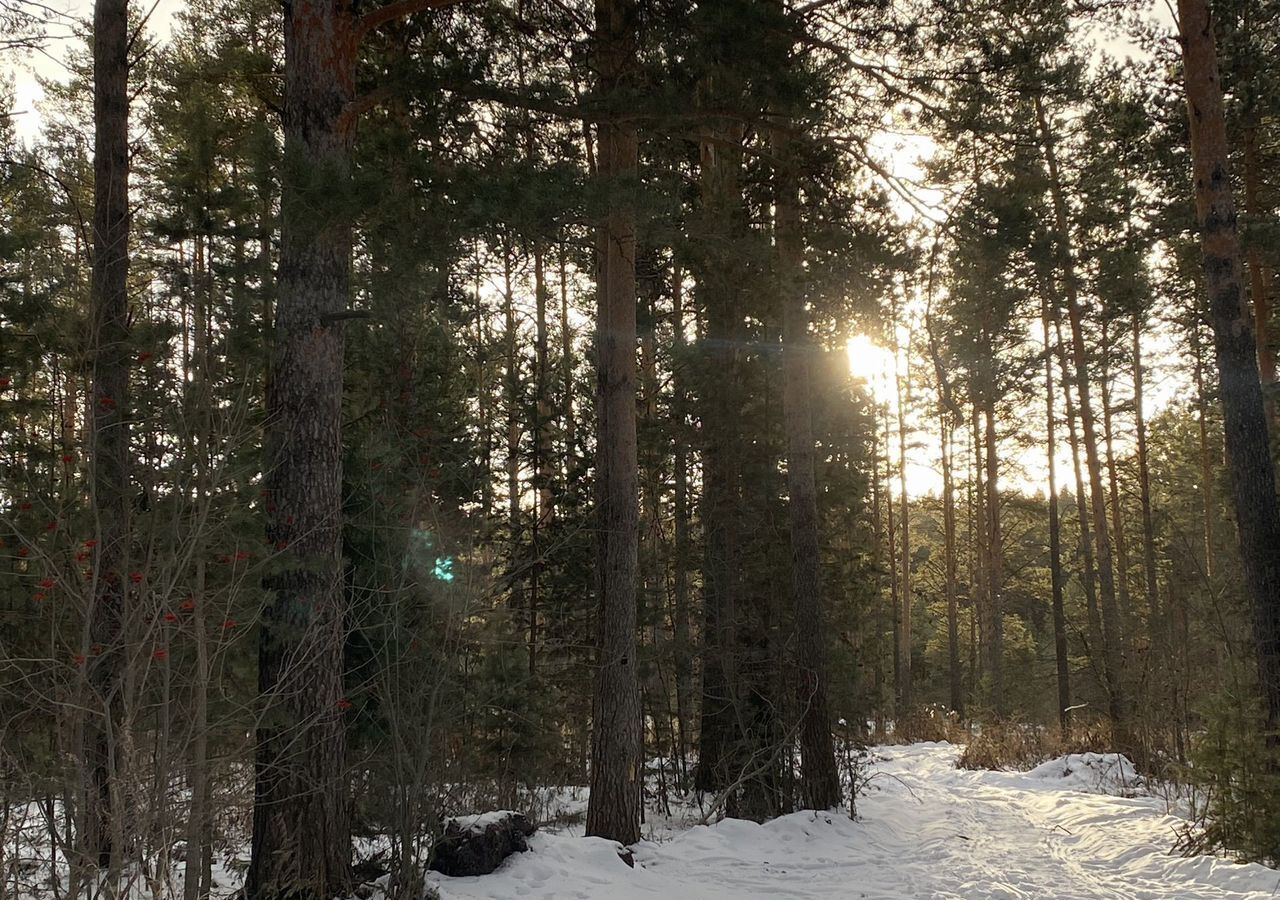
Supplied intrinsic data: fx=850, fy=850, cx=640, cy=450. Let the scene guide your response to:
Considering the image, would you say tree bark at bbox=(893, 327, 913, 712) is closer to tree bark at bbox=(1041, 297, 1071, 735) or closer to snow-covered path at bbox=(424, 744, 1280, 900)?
tree bark at bbox=(1041, 297, 1071, 735)

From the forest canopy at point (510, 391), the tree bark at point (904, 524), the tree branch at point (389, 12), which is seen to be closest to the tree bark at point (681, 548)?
the forest canopy at point (510, 391)

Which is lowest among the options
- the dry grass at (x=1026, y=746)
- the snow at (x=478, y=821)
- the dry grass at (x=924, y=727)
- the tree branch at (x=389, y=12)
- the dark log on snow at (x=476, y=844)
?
the dry grass at (x=924, y=727)

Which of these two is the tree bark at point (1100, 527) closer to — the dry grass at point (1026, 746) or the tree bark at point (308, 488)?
the dry grass at point (1026, 746)

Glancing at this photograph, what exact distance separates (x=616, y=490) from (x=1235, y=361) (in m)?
5.83

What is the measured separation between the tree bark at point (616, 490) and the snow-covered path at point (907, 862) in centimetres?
61

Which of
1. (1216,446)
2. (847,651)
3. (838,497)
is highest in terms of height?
(1216,446)

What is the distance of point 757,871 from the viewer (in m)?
7.24

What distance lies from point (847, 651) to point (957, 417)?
737cm

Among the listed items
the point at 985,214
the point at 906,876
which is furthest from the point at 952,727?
the point at 985,214

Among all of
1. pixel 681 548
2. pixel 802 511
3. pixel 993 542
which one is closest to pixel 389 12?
pixel 802 511

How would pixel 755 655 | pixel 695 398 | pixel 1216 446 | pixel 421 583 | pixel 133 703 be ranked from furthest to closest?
pixel 1216 446
pixel 695 398
pixel 755 655
pixel 421 583
pixel 133 703

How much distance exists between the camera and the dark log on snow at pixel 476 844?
20.6 ft

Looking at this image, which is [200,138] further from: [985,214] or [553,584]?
[985,214]

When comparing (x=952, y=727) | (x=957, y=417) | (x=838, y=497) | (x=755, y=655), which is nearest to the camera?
(x=957, y=417)
